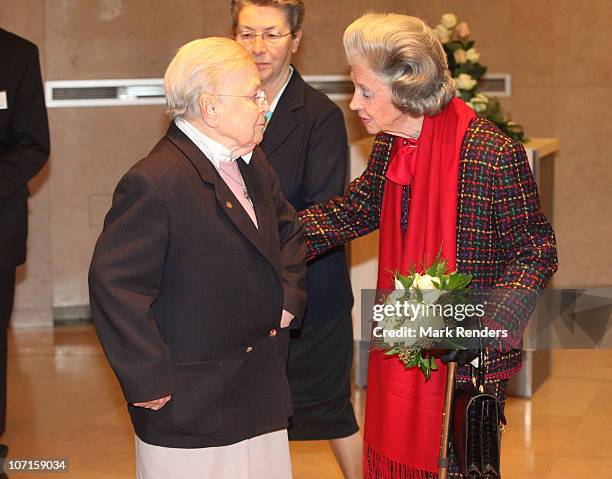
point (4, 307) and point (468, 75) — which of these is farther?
point (468, 75)

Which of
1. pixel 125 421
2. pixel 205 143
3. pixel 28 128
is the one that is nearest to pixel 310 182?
pixel 205 143

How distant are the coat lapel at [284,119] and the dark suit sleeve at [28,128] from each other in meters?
1.49

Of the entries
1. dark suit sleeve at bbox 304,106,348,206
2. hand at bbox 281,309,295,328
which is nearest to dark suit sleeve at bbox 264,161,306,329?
hand at bbox 281,309,295,328

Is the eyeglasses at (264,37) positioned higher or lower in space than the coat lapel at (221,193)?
higher

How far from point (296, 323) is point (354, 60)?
77 centimetres

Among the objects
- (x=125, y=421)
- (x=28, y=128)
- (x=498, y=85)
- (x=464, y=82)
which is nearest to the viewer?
(x=28, y=128)

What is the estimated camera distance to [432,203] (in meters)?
3.00

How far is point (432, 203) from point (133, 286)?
89 centimetres

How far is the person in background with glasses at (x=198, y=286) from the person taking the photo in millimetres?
2643

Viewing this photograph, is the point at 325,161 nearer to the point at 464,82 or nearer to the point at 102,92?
the point at 464,82

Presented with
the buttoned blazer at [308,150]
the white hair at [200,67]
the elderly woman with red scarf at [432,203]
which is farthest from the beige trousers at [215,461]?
the buttoned blazer at [308,150]

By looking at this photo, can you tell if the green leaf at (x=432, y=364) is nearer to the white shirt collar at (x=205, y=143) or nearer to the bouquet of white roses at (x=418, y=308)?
the bouquet of white roses at (x=418, y=308)

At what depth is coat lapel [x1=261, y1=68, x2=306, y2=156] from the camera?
3730 millimetres

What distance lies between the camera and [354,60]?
3053mm
